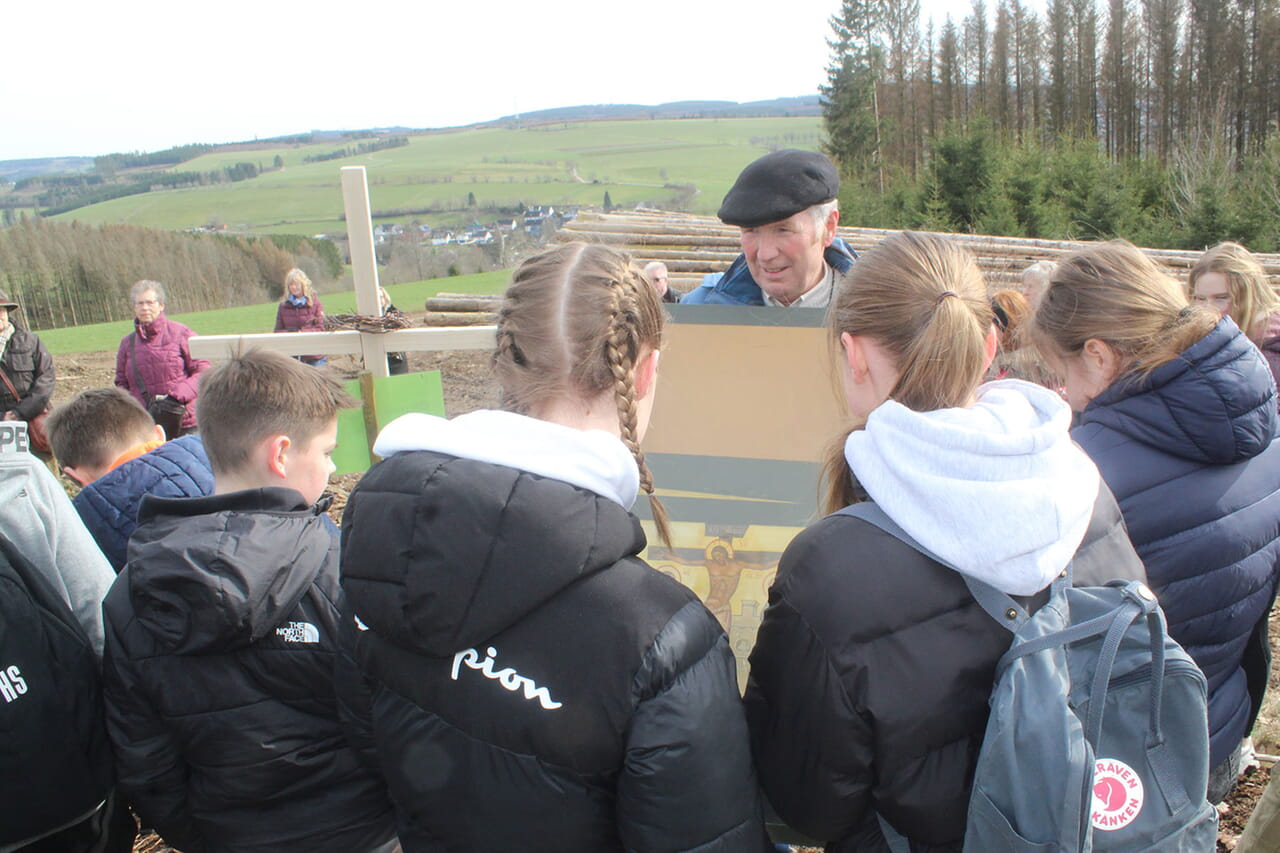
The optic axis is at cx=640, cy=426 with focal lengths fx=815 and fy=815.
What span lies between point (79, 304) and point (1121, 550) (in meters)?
35.3

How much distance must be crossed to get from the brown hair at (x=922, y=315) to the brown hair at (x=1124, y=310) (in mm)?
628

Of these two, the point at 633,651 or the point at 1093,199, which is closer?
the point at 633,651

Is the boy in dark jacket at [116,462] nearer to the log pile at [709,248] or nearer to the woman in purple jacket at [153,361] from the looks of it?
the log pile at [709,248]

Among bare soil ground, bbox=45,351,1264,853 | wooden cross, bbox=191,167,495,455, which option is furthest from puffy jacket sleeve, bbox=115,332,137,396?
wooden cross, bbox=191,167,495,455

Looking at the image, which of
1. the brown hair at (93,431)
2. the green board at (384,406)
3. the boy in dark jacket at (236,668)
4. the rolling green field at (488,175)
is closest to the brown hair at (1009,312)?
the boy in dark jacket at (236,668)

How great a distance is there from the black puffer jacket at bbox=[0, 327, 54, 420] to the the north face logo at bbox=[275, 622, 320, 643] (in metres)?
6.54

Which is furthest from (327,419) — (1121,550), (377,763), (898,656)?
(1121,550)

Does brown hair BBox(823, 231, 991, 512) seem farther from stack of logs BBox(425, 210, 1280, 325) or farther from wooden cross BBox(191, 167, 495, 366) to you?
stack of logs BBox(425, 210, 1280, 325)

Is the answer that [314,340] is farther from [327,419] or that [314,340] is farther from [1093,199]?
[1093,199]

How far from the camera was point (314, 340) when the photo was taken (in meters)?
3.94

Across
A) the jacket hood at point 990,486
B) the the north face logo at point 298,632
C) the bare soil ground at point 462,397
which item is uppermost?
the jacket hood at point 990,486

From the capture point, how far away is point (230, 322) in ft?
73.3

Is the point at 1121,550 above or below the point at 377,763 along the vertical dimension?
above

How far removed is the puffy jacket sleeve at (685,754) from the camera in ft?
4.04
